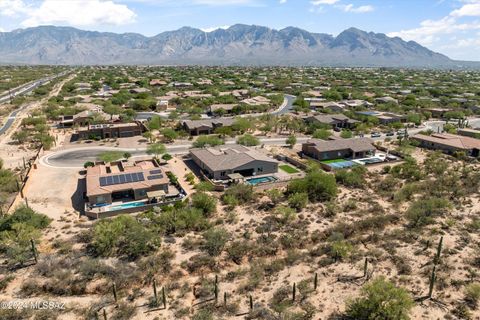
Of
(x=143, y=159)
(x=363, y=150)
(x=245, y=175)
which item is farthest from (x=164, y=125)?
(x=363, y=150)

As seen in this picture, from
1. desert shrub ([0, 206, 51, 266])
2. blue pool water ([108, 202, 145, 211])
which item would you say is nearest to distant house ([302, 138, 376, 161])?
blue pool water ([108, 202, 145, 211])

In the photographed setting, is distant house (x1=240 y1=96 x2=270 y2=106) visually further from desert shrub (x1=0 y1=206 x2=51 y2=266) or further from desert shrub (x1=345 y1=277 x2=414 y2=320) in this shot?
desert shrub (x1=345 y1=277 x2=414 y2=320)

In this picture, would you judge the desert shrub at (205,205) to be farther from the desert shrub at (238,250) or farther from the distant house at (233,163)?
the distant house at (233,163)

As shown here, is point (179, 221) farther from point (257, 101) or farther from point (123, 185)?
point (257, 101)

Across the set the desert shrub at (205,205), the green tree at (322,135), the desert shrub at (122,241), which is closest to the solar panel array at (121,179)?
the desert shrub at (205,205)

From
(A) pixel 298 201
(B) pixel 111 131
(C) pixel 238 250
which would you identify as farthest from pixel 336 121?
(C) pixel 238 250

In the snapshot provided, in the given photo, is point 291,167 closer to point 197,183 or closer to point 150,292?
point 197,183

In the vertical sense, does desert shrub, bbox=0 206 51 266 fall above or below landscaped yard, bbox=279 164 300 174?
above
